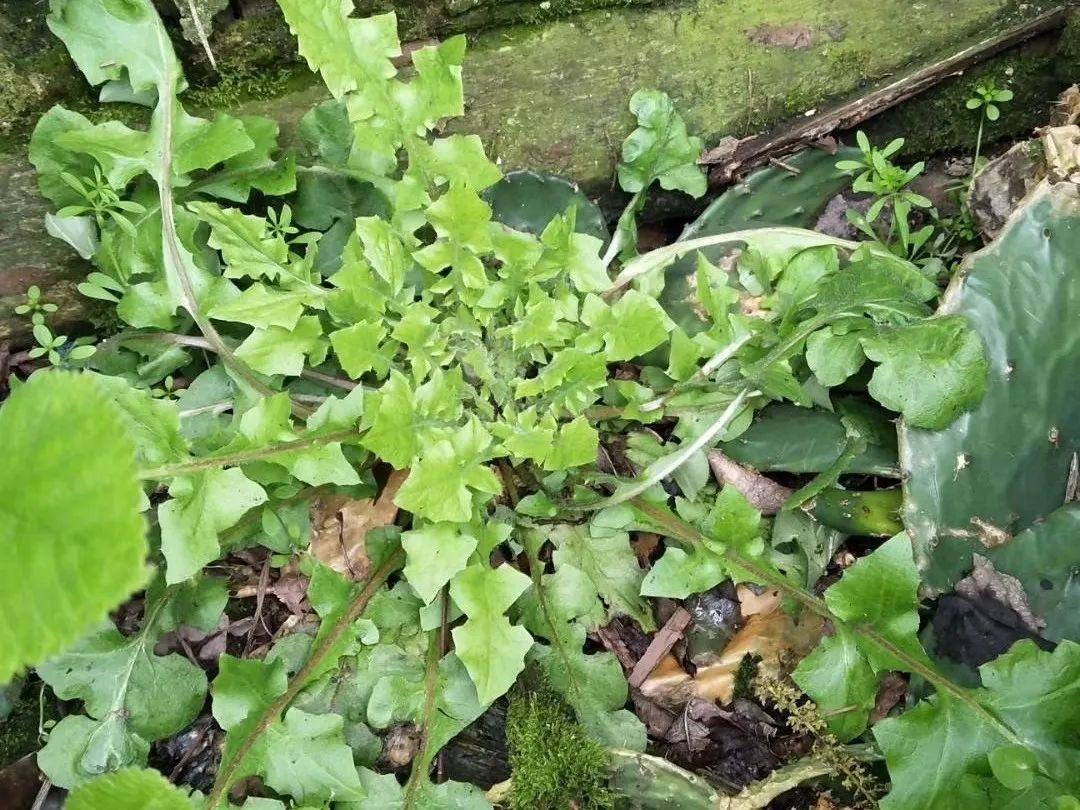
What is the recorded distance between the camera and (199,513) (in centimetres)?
153

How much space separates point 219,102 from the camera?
1.91 metres

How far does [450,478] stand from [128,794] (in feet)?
2.29

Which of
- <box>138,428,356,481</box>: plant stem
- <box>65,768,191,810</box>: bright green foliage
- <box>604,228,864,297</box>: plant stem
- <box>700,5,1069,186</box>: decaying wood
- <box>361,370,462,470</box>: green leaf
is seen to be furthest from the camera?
<box>700,5,1069,186</box>: decaying wood

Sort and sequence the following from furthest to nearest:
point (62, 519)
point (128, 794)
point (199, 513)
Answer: point (199, 513), point (128, 794), point (62, 519)

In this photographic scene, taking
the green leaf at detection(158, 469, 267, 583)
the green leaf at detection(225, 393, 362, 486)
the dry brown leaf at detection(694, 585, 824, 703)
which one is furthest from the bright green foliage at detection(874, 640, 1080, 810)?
the green leaf at detection(158, 469, 267, 583)

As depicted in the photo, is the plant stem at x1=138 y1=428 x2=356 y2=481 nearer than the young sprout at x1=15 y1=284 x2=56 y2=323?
Yes

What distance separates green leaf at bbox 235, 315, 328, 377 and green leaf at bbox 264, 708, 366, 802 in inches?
25.9

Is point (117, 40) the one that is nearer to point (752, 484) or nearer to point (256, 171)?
point (256, 171)

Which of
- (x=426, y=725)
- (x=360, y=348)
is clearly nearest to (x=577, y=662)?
(x=426, y=725)

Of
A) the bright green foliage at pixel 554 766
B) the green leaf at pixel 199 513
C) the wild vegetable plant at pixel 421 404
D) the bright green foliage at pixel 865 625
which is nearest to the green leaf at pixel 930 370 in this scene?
the wild vegetable plant at pixel 421 404

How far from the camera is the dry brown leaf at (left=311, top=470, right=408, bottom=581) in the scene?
2.01 meters

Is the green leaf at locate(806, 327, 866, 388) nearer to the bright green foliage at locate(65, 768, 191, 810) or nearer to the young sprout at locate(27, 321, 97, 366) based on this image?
the bright green foliage at locate(65, 768, 191, 810)

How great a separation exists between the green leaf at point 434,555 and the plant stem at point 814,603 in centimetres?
40

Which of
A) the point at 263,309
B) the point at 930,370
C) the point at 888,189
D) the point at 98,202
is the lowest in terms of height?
the point at 930,370
